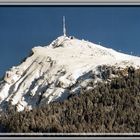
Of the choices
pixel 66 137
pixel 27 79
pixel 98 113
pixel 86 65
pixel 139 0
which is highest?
pixel 86 65

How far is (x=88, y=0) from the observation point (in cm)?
639

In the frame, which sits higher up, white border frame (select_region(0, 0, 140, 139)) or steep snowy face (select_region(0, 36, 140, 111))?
steep snowy face (select_region(0, 36, 140, 111))

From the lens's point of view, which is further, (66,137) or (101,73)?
(101,73)

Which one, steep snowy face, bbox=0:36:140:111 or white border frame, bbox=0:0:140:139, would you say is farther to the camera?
steep snowy face, bbox=0:36:140:111

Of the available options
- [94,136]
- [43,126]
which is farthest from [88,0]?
[43,126]

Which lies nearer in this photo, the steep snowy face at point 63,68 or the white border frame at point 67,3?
the white border frame at point 67,3

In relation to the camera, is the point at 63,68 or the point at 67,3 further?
the point at 63,68

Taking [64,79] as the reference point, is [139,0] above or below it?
below

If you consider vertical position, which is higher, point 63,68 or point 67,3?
point 63,68

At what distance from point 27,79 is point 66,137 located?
41.3ft

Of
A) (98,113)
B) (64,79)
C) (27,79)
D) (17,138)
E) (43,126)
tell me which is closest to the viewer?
(17,138)

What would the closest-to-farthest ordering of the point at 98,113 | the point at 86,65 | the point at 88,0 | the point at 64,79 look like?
the point at 88,0 < the point at 98,113 < the point at 64,79 < the point at 86,65

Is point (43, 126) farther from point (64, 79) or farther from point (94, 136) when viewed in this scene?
point (64, 79)

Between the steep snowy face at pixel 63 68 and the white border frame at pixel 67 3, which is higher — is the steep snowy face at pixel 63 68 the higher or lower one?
the higher one
